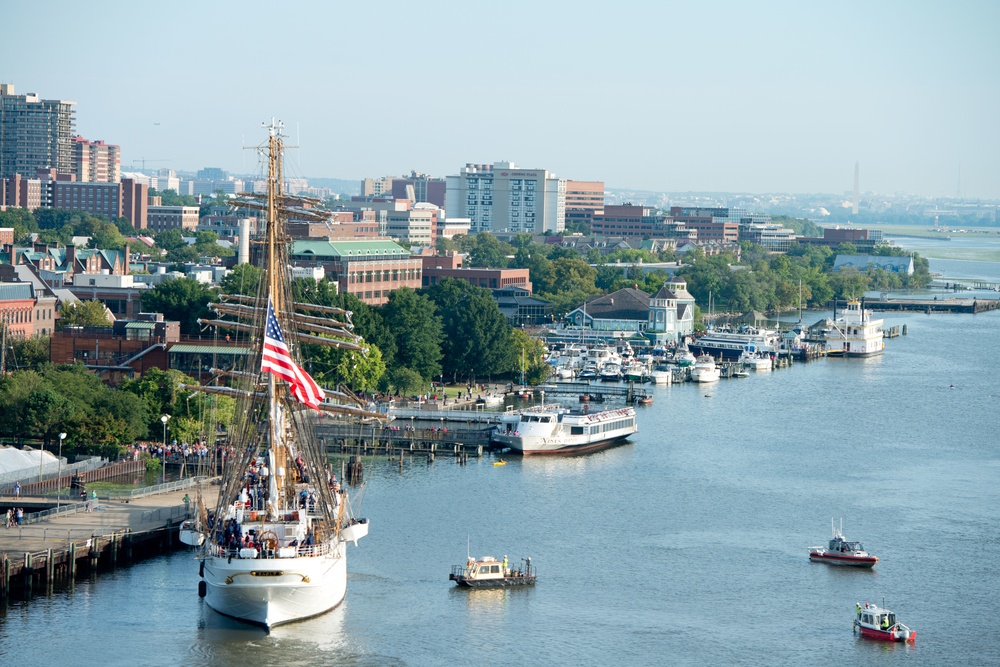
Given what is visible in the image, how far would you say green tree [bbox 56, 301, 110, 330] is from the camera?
Result: 88.9 metres

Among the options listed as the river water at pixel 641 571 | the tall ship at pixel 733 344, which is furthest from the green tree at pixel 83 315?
the tall ship at pixel 733 344

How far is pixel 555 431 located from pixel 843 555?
74.8 feet

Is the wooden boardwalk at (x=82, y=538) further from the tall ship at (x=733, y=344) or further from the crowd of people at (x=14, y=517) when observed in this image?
the tall ship at (x=733, y=344)

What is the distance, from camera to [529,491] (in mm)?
62094

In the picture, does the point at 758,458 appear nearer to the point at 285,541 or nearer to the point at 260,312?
the point at 260,312

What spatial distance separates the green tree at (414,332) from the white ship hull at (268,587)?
4340 cm

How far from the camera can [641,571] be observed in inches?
1940

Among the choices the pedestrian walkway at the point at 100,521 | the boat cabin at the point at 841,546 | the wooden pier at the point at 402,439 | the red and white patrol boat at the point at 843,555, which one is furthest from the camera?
the wooden pier at the point at 402,439

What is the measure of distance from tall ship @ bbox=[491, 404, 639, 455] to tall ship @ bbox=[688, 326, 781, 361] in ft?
140

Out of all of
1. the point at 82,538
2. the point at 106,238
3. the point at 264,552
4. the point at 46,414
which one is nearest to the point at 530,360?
the point at 46,414

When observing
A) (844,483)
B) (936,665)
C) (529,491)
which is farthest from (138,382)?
(936,665)

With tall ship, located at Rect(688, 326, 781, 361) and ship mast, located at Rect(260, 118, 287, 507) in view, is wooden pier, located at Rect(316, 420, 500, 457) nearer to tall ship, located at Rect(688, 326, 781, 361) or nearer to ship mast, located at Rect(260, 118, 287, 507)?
ship mast, located at Rect(260, 118, 287, 507)

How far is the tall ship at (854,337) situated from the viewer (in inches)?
4857

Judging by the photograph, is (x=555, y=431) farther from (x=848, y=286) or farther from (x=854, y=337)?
(x=848, y=286)
